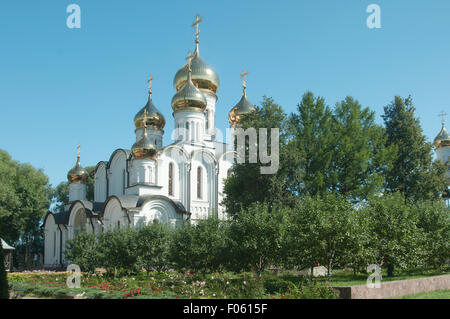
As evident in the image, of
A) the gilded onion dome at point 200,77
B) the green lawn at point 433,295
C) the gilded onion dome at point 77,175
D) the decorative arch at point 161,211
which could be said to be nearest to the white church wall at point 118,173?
the gilded onion dome at point 77,175

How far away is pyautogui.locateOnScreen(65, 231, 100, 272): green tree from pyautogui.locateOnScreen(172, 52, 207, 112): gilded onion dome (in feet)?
39.3

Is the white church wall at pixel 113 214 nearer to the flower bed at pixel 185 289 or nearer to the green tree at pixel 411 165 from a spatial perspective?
the flower bed at pixel 185 289

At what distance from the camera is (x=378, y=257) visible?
47.9 ft

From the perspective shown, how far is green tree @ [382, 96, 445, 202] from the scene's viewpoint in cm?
2391

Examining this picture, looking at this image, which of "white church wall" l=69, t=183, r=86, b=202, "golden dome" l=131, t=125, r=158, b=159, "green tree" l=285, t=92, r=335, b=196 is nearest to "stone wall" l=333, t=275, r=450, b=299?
"green tree" l=285, t=92, r=335, b=196

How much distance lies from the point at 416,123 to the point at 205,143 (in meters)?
13.0

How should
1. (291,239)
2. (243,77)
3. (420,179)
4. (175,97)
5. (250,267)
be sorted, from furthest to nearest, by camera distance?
1. (243,77)
2. (175,97)
3. (420,179)
4. (250,267)
5. (291,239)

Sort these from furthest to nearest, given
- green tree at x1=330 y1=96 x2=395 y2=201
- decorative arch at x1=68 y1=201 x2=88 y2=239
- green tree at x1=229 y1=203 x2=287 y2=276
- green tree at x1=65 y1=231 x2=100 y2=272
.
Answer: decorative arch at x1=68 y1=201 x2=88 y2=239 → green tree at x1=330 y1=96 x2=395 y2=201 → green tree at x1=65 y1=231 x2=100 y2=272 → green tree at x1=229 y1=203 x2=287 y2=276

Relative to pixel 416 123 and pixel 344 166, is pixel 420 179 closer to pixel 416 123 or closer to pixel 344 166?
pixel 416 123

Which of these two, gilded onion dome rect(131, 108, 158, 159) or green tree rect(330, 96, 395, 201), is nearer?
green tree rect(330, 96, 395, 201)

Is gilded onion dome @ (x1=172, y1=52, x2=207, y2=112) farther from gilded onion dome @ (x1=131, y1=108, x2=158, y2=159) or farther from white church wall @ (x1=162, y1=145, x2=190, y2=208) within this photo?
gilded onion dome @ (x1=131, y1=108, x2=158, y2=159)

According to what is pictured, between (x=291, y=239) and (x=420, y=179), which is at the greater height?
(x=420, y=179)
